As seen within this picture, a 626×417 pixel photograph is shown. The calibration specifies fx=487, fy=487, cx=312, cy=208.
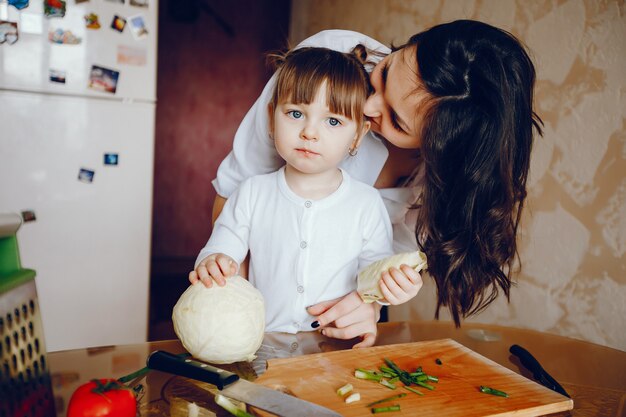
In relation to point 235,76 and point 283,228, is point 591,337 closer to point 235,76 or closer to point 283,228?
point 283,228

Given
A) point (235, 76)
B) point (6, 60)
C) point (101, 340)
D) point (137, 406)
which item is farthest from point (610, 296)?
point (235, 76)

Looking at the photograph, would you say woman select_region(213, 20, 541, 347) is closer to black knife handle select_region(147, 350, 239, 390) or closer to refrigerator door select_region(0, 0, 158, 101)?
black knife handle select_region(147, 350, 239, 390)

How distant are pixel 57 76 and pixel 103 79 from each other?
0.18 metres

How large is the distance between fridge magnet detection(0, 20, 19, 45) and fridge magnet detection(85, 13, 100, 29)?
0.26 metres

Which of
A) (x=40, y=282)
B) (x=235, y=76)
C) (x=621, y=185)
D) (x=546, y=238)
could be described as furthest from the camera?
(x=235, y=76)

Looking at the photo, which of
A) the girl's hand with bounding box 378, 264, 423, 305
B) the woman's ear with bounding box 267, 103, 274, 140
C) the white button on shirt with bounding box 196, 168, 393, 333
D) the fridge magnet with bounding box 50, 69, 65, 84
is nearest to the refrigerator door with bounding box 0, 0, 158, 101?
the fridge magnet with bounding box 50, 69, 65, 84

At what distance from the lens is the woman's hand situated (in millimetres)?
997

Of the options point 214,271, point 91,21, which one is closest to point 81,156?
point 91,21

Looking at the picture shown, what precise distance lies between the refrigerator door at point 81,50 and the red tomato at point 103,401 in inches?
69.2

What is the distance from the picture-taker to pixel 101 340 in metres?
2.23

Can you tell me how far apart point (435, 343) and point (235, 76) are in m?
3.49

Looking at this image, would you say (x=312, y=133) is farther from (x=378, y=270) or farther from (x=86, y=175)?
(x=86, y=175)

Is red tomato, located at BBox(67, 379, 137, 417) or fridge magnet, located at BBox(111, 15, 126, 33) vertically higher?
fridge magnet, located at BBox(111, 15, 126, 33)

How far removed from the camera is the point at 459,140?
105 cm
